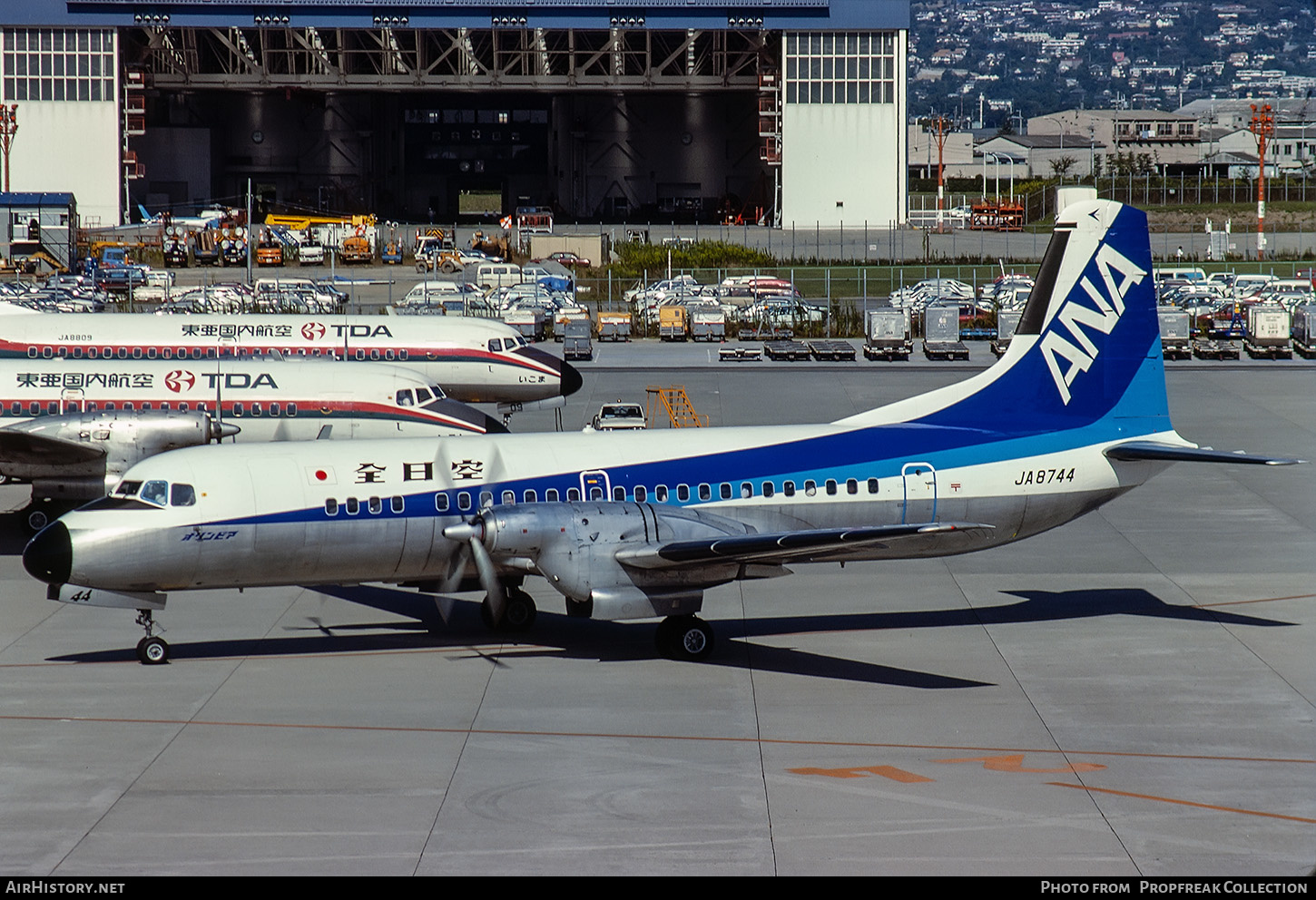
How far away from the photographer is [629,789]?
18.3 m

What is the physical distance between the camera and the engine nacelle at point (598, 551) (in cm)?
2289

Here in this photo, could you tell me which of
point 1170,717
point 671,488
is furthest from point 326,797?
point 1170,717

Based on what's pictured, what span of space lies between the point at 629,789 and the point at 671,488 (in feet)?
25.2

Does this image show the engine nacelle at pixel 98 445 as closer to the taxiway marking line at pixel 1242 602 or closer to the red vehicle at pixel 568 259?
the taxiway marking line at pixel 1242 602

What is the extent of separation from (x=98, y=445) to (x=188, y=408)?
128 inches

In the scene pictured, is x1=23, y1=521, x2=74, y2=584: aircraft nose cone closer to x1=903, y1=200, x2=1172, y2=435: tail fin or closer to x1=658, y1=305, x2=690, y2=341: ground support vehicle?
x1=903, y1=200, x2=1172, y2=435: tail fin

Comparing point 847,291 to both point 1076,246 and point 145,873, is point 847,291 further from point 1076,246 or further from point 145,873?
point 145,873

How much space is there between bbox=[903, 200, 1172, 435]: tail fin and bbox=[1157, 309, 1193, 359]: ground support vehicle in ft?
137

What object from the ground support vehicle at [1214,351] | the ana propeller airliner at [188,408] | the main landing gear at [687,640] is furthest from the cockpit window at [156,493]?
the ground support vehicle at [1214,351]

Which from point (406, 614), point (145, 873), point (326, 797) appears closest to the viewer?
point (145, 873)

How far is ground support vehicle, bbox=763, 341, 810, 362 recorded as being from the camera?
67.9 metres

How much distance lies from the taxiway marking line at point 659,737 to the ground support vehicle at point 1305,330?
53.1 meters

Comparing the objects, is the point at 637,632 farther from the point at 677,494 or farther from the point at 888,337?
the point at 888,337

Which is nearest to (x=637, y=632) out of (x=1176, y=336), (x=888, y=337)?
(x=888, y=337)
